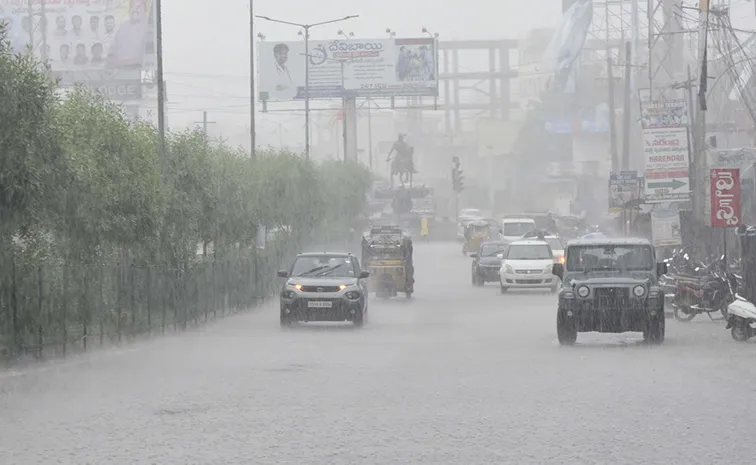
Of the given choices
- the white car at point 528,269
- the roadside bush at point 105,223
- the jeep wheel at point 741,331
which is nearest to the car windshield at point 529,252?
the white car at point 528,269

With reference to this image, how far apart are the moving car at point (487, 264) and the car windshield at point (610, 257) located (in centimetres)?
2649

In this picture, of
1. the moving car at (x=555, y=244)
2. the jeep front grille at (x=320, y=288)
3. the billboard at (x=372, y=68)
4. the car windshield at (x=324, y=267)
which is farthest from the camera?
the billboard at (x=372, y=68)

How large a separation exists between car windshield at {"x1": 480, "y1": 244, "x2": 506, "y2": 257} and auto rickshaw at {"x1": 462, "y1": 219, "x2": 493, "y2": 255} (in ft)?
90.8

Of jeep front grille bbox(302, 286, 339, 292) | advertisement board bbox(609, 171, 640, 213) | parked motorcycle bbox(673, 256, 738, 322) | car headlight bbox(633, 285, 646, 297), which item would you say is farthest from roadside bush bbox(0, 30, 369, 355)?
advertisement board bbox(609, 171, 640, 213)

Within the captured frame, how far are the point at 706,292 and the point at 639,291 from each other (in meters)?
6.36

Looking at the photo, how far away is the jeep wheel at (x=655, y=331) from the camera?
84.1ft

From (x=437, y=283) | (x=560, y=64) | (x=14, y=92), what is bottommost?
(x=437, y=283)

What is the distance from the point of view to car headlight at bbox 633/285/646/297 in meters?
25.3

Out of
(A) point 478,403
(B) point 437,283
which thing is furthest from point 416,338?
(B) point 437,283

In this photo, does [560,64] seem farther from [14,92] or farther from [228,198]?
[14,92]

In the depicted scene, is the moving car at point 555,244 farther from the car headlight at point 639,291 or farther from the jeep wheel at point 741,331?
the car headlight at point 639,291

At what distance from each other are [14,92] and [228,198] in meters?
21.0

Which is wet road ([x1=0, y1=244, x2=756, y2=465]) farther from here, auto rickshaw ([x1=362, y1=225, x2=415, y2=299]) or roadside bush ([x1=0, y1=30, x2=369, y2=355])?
auto rickshaw ([x1=362, y1=225, x2=415, y2=299])

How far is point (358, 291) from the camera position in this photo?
3294cm
